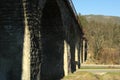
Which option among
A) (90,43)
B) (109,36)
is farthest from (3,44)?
(109,36)

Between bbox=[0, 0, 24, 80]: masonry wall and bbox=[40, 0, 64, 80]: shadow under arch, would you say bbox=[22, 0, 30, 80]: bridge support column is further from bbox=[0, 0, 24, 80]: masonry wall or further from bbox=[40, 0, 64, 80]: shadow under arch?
bbox=[40, 0, 64, 80]: shadow under arch

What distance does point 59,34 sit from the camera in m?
A: 28.0

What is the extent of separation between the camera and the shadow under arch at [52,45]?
87.4 feet

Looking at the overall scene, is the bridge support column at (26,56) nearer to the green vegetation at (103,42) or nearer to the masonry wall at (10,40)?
the masonry wall at (10,40)

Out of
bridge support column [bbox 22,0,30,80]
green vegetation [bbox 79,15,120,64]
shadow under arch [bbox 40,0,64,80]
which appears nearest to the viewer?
bridge support column [bbox 22,0,30,80]

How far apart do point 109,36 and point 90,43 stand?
8174 millimetres

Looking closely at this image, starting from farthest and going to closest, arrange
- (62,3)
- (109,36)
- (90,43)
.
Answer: (109,36) < (90,43) < (62,3)

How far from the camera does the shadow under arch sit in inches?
1048

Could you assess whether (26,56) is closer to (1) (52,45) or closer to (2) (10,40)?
(2) (10,40)

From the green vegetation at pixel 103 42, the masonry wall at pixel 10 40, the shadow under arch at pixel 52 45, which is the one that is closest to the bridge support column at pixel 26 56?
the masonry wall at pixel 10 40

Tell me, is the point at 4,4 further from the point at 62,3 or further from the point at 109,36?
the point at 109,36

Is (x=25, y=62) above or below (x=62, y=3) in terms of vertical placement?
below

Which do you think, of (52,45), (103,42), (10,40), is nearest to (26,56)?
(10,40)

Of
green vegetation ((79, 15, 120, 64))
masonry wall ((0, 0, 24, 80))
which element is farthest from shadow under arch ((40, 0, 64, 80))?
green vegetation ((79, 15, 120, 64))
